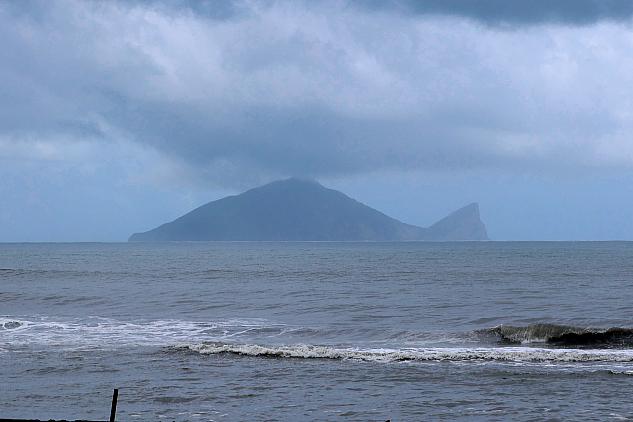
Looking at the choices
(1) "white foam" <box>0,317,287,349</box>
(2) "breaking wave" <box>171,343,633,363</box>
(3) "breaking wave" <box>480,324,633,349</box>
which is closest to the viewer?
(2) "breaking wave" <box>171,343,633,363</box>

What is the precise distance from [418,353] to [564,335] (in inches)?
348

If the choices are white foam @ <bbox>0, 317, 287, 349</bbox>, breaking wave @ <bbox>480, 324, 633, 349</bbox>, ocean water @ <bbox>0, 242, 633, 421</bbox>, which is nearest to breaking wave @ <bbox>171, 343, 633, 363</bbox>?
ocean water @ <bbox>0, 242, 633, 421</bbox>

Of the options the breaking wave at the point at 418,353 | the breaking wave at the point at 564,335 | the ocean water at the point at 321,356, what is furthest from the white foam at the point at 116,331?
the breaking wave at the point at 564,335

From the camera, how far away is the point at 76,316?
1711 inches

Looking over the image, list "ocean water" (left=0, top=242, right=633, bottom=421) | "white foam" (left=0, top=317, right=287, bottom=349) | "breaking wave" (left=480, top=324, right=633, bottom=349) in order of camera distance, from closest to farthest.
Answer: "ocean water" (left=0, top=242, right=633, bottom=421)
"breaking wave" (left=480, top=324, right=633, bottom=349)
"white foam" (left=0, top=317, right=287, bottom=349)

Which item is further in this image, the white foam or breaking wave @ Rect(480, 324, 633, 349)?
the white foam

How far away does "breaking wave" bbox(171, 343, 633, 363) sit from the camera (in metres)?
26.1

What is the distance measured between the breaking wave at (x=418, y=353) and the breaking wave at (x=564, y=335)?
2.53m

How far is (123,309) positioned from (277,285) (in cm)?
2396

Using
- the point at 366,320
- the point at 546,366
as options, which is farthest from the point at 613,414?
the point at 366,320

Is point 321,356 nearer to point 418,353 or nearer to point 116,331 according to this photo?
point 418,353

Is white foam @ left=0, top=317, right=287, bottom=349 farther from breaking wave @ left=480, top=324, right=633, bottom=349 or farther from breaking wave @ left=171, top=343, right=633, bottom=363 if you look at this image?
breaking wave @ left=480, top=324, right=633, bottom=349

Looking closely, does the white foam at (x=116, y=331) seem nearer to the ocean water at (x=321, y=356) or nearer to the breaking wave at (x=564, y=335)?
the ocean water at (x=321, y=356)

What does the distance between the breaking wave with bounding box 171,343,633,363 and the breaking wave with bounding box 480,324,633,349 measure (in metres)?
2.53
